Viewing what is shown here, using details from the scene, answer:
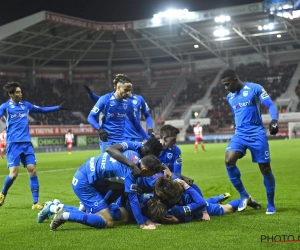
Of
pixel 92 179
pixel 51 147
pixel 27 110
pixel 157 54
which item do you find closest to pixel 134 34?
pixel 157 54

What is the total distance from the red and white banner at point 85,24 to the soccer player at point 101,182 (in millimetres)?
36800

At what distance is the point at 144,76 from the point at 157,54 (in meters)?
3.62

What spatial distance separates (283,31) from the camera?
161ft

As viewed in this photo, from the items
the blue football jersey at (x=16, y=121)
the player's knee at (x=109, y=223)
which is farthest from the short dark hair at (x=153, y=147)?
the blue football jersey at (x=16, y=121)

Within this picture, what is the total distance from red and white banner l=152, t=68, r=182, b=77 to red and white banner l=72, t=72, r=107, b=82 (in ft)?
20.1

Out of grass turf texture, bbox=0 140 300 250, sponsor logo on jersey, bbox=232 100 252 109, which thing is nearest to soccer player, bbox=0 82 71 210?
grass turf texture, bbox=0 140 300 250

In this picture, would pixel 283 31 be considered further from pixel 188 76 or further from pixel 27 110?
pixel 27 110

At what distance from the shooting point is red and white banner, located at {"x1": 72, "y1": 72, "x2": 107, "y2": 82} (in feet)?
197

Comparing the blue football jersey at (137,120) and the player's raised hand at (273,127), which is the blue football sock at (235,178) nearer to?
the player's raised hand at (273,127)

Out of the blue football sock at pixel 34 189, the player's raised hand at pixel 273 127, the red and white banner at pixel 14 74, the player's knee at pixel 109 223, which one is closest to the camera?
the player's knee at pixel 109 223

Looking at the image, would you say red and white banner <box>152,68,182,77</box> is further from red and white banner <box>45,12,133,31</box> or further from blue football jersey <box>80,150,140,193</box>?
blue football jersey <box>80,150,140,193</box>

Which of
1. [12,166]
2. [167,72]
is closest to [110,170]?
[12,166]

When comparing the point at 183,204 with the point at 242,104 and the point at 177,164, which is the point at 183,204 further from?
the point at 242,104

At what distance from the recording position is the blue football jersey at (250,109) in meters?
8.26
